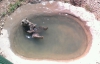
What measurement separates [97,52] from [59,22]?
3.39 metres

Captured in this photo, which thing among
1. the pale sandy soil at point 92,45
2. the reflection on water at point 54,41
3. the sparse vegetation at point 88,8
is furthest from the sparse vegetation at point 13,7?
the sparse vegetation at point 88,8

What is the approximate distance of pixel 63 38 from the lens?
14375mm

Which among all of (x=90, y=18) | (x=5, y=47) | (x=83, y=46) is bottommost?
(x=5, y=47)

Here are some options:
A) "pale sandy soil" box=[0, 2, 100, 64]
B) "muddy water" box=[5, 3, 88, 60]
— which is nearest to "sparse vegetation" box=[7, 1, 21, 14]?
"muddy water" box=[5, 3, 88, 60]

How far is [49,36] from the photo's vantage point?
47.3 feet

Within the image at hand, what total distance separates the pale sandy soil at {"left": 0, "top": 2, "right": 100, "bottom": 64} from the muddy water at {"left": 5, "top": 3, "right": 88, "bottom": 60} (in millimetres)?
336

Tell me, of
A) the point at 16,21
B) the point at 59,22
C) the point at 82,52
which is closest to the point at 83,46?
the point at 82,52

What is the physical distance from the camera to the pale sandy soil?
44.0ft

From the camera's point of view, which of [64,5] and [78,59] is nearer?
[78,59]

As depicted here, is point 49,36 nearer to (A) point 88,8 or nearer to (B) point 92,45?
(B) point 92,45

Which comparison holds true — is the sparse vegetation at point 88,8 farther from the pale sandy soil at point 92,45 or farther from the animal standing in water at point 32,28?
the animal standing in water at point 32,28

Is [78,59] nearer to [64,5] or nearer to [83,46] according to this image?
[83,46]

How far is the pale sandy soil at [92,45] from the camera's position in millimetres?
13422

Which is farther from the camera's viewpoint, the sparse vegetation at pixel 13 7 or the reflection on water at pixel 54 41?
the sparse vegetation at pixel 13 7
